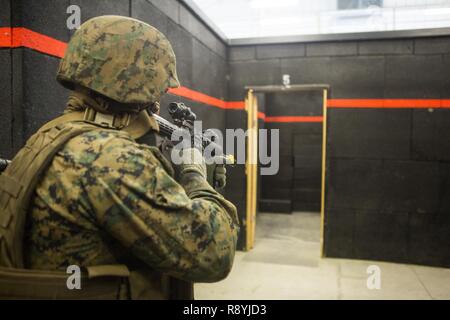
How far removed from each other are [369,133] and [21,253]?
398cm

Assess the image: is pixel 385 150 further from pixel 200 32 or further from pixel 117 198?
pixel 117 198

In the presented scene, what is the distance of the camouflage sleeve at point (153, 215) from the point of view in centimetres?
90

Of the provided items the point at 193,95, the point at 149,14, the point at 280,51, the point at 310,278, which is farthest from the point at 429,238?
the point at 149,14

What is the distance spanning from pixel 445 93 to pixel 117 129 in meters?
4.06

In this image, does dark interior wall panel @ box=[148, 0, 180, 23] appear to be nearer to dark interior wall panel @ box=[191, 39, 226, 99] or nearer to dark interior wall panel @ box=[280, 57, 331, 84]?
dark interior wall panel @ box=[191, 39, 226, 99]

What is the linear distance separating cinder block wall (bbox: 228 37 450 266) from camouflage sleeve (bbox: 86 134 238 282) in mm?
3567

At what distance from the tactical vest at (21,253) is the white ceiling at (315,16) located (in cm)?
309

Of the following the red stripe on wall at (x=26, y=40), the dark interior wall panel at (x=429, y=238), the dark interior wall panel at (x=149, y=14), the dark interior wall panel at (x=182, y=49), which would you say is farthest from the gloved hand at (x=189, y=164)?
the dark interior wall panel at (x=429, y=238)

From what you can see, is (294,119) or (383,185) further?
(294,119)

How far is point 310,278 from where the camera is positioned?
370cm

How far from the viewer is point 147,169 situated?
934 millimetres

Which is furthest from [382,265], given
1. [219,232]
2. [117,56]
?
[117,56]

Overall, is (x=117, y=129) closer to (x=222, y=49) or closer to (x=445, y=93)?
(x=222, y=49)

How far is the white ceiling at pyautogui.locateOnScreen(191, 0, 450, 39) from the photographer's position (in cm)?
385
